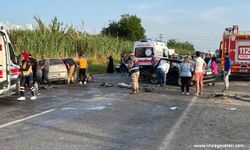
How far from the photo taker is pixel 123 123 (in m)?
11.5

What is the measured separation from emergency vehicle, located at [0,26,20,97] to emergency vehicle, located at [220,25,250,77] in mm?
15720

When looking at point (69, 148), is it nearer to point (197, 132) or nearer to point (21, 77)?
point (197, 132)

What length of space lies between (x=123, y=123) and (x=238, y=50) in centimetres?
1845

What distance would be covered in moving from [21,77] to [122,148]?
928cm

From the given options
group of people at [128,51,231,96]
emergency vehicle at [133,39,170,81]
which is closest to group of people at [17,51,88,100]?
group of people at [128,51,231,96]

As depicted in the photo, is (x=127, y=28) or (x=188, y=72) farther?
(x=127, y=28)

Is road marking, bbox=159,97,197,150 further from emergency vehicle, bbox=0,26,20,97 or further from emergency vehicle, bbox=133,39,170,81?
emergency vehicle, bbox=133,39,170,81

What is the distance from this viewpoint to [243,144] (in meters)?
8.91

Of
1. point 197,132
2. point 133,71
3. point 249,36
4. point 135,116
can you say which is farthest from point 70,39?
point 197,132

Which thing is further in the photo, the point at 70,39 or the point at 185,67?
the point at 70,39

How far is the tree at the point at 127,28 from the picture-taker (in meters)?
80.2

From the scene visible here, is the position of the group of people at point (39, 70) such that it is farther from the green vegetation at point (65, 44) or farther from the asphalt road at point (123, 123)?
the green vegetation at point (65, 44)

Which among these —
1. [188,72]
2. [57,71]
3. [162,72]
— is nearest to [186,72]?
[188,72]

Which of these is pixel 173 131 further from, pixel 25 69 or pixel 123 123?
pixel 25 69
